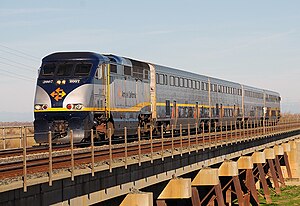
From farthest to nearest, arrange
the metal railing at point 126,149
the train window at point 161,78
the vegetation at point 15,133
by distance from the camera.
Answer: the train window at point 161,78 < the vegetation at point 15,133 < the metal railing at point 126,149

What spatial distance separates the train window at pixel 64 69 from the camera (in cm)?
2433

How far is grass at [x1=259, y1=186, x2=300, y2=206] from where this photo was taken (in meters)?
40.7

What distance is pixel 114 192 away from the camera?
17.0 meters

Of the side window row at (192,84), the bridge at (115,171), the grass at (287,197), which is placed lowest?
the grass at (287,197)

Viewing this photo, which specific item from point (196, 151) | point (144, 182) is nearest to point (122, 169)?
point (144, 182)

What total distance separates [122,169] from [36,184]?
5.52 m

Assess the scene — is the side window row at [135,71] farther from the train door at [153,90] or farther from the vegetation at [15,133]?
the vegetation at [15,133]

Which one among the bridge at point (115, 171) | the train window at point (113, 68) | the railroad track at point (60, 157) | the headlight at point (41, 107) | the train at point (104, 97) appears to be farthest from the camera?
the train window at point (113, 68)

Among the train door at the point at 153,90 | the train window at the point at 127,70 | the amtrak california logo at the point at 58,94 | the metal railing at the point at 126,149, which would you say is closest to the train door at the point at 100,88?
the amtrak california logo at the point at 58,94

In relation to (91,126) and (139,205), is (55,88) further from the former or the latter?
(139,205)

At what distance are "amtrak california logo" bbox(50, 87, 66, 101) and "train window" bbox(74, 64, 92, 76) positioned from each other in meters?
1.18

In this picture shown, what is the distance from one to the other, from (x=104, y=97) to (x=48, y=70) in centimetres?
277

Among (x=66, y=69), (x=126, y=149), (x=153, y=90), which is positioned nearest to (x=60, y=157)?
(x=126, y=149)

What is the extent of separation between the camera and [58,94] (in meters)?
23.3
